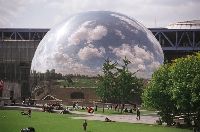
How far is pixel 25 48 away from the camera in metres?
89.8

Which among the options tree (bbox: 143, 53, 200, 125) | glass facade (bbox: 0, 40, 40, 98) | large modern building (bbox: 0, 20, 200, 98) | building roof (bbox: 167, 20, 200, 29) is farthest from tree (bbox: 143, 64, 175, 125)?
building roof (bbox: 167, 20, 200, 29)

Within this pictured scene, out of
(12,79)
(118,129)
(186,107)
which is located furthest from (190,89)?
(12,79)

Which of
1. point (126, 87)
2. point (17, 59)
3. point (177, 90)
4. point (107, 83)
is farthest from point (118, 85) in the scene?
point (17, 59)

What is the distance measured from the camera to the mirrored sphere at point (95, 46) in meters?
69.1

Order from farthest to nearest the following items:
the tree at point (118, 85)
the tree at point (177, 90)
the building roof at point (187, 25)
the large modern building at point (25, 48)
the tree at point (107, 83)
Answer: the building roof at point (187, 25) < the large modern building at point (25, 48) < the tree at point (107, 83) < the tree at point (118, 85) < the tree at point (177, 90)

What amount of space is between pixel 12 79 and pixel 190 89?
194ft

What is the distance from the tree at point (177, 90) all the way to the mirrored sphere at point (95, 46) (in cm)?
2803

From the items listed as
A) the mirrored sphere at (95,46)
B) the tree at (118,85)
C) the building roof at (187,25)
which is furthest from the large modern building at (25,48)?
the tree at (118,85)

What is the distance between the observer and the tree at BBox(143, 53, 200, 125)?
113ft

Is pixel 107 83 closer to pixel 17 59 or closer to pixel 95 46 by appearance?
pixel 95 46

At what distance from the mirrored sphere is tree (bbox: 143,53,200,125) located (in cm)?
2803

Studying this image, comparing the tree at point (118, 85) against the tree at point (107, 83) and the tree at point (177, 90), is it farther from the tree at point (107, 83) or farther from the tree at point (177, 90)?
the tree at point (177, 90)

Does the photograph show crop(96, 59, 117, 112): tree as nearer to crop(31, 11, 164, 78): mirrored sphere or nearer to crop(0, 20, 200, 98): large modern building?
crop(31, 11, 164, 78): mirrored sphere

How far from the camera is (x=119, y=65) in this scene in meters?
66.9
